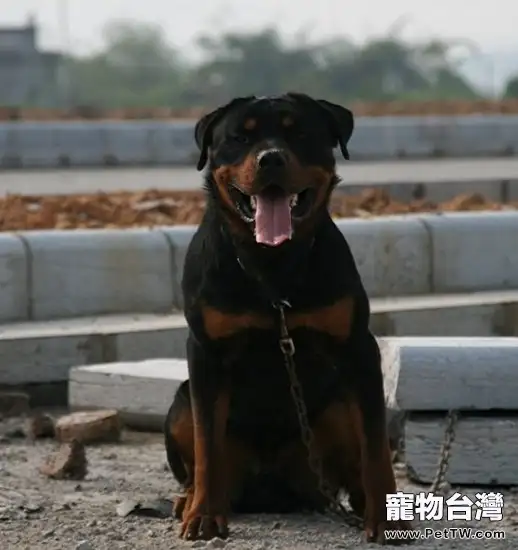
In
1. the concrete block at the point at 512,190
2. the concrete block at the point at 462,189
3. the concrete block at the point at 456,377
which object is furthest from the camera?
the concrete block at the point at 512,190

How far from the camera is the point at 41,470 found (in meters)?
6.84

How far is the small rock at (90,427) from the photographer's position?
294 inches

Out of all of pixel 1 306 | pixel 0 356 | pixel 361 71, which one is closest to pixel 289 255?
pixel 0 356

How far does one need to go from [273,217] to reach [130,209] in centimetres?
651

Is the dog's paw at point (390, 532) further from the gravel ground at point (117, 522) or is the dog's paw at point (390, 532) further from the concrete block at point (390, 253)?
the concrete block at point (390, 253)

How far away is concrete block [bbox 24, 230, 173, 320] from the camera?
356 inches

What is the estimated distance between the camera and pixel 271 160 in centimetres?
543

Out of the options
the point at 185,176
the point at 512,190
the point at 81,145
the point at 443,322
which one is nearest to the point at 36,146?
the point at 81,145

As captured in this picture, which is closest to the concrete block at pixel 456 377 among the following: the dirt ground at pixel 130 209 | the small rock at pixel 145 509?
the small rock at pixel 145 509

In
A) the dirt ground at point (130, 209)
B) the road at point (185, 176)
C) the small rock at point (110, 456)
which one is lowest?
the small rock at point (110, 456)

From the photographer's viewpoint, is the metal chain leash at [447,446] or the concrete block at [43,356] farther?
the concrete block at [43,356]

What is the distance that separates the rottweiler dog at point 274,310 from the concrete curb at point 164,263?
3.31 m

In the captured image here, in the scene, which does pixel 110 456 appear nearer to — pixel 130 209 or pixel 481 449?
pixel 481 449

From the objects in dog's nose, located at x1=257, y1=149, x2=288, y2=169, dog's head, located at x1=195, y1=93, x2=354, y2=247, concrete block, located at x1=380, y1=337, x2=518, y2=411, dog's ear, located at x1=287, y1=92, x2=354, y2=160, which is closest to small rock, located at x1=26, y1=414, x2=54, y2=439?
concrete block, located at x1=380, y1=337, x2=518, y2=411
